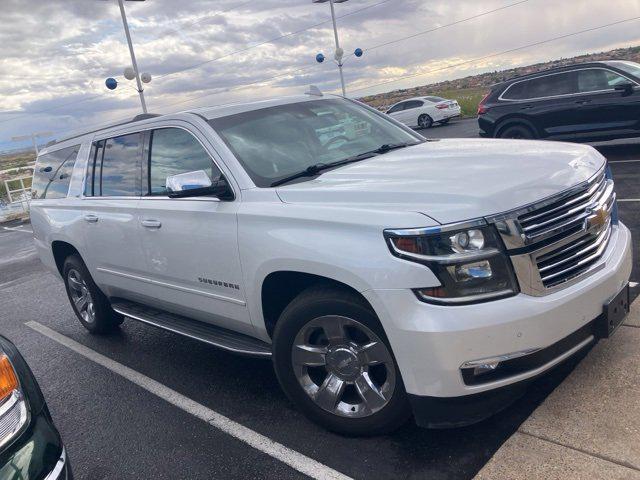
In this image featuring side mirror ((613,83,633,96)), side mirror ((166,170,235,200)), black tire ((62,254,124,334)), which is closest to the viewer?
side mirror ((166,170,235,200))

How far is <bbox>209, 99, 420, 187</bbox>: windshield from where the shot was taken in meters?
3.89

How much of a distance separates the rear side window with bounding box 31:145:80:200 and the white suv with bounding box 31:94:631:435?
1.22 meters

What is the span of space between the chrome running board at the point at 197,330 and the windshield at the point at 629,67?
949cm

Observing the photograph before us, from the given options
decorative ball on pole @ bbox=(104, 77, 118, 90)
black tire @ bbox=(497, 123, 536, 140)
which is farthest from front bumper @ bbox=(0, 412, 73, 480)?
decorative ball on pole @ bbox=(104, 77, 118, 90)

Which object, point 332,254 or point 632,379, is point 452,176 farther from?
point 632,379

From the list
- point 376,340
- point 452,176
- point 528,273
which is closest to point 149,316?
point 376,340

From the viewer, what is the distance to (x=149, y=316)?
4746 mm

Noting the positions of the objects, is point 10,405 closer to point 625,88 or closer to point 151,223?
point 151,223

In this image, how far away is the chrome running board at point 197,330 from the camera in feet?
12.4

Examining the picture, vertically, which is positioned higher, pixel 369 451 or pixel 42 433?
pixel 42 433

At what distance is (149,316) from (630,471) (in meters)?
3.46

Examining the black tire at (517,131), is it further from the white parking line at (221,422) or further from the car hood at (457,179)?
the white parking line at (221,422)

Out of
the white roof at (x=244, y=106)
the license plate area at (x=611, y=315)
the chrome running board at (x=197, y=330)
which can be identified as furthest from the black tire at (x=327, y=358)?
the white roof at (x=244, y=106)

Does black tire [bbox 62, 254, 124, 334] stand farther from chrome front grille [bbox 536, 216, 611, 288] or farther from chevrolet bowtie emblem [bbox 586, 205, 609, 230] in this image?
chevrolet bowtie emblem [bbox 586, 205, 609, 230]
